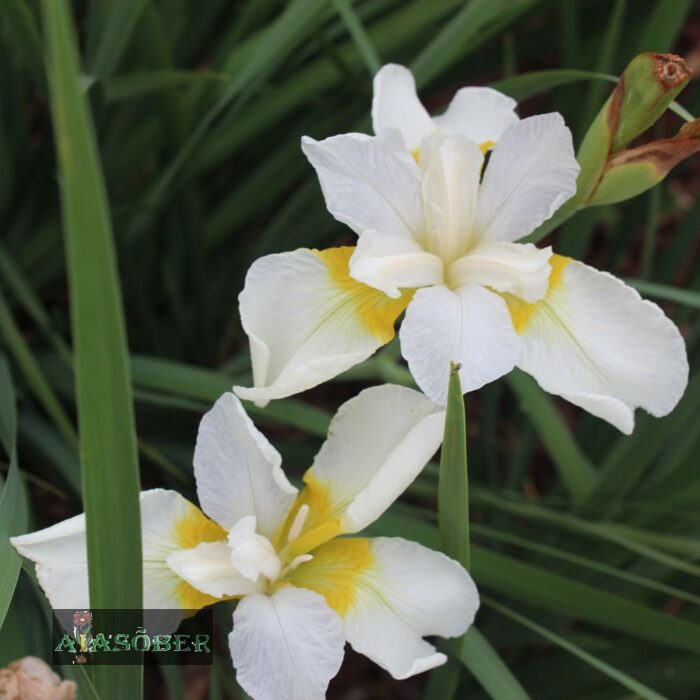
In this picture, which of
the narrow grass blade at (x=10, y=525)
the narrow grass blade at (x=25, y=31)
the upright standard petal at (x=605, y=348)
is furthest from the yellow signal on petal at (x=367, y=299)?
the narrow grass blade at (x=25, y=31)

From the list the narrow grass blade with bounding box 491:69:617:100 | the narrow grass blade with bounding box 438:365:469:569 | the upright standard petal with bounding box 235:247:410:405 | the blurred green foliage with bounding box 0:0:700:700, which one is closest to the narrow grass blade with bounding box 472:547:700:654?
the blurred green foliage with bounding box 0:0:700:700

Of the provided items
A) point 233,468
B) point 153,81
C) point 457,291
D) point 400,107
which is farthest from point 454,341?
point 153,81

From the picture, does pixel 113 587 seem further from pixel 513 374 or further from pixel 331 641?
pixel 513 374

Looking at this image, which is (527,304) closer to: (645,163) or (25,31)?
(645,163)

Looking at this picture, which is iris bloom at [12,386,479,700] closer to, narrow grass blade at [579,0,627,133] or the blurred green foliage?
the blurred green foliage

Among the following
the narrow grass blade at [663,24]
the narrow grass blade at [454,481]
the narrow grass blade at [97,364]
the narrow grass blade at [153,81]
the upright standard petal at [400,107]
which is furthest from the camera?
the narrow grass blade at [663,24]

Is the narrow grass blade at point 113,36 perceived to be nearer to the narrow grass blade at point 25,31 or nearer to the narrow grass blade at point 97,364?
the narrow grass blade at point 25,31

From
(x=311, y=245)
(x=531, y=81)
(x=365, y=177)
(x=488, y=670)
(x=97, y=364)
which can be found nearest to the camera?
(x=97, y=364)
